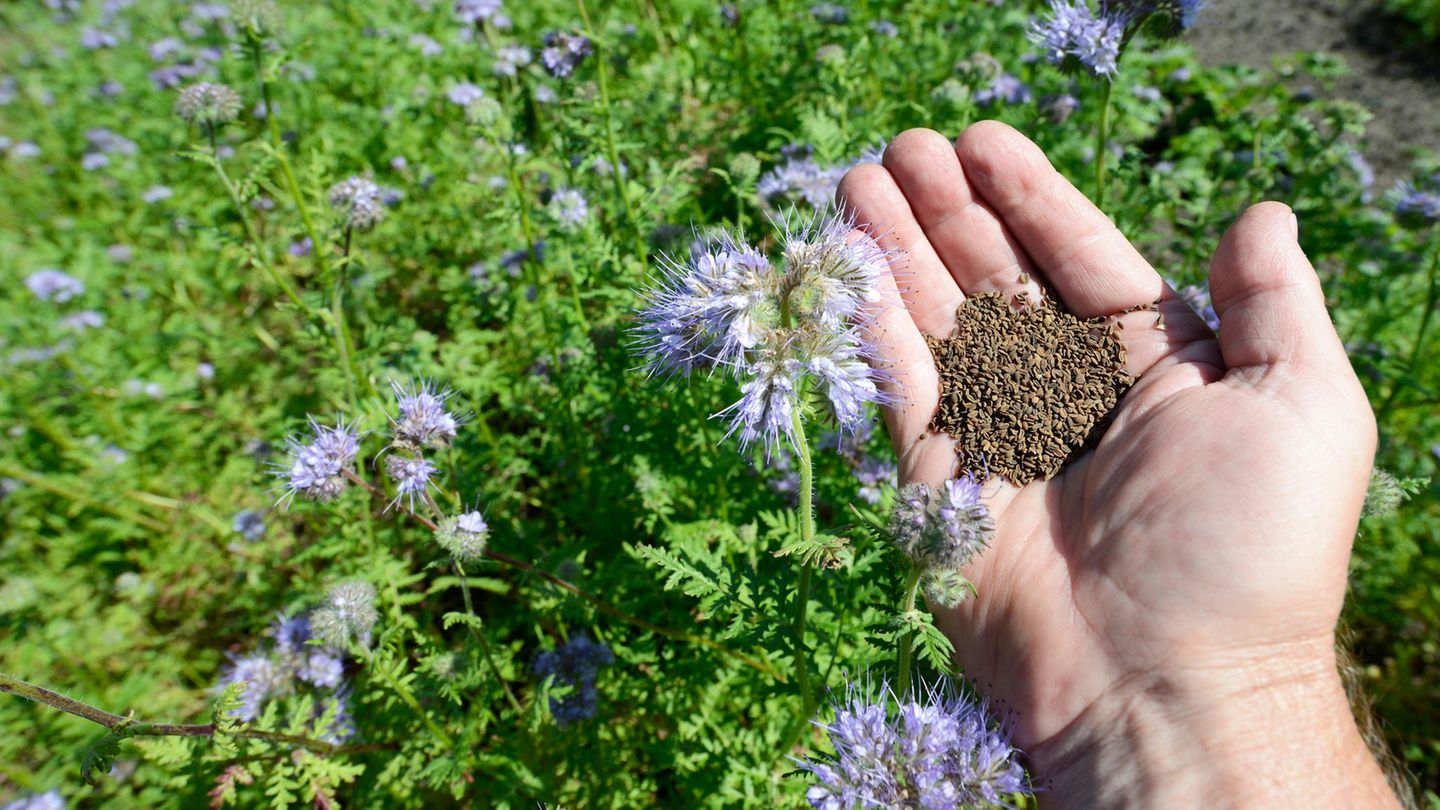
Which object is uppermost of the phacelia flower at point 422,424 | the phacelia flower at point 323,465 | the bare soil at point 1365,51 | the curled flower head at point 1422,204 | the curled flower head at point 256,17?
the bare soil at point 1365,51

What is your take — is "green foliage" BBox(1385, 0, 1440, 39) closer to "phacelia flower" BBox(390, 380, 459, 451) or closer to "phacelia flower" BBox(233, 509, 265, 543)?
"phacelia flower" BBox(390, 380, 459, 451)

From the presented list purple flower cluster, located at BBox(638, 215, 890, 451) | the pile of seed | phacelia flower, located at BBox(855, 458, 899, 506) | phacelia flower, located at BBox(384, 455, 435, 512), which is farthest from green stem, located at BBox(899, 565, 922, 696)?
phacelia flower, located at BBox(384, 455, 435, 512)

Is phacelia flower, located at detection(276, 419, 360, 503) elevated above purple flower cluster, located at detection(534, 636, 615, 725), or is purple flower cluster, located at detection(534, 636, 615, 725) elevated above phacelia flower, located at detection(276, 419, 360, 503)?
phacelia flower, located at detection(276, 419, 360, 503)

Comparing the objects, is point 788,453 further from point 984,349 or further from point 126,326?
point 126,326

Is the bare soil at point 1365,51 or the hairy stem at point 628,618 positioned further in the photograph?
the bare soil at point 1365,51

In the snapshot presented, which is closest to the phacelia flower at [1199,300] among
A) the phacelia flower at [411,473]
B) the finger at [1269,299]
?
the finger at [1269,299]

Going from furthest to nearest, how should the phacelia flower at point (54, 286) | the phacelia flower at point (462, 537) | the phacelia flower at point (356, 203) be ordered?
the phacelia flower at point (54, 286) < the phacelia flower at point (356, 203) < the phacelia flower at point (462, 537)

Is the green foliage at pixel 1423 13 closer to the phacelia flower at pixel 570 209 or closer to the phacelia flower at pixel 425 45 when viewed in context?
the phacelia flower at pixel 570 209

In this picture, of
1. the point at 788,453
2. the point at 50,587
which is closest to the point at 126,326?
the point at 50,587

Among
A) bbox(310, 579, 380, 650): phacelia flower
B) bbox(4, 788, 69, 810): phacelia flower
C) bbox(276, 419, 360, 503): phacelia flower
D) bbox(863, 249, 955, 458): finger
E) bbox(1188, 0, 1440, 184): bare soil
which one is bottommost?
bbox(4, 788, 69, 810): phacelia flower
